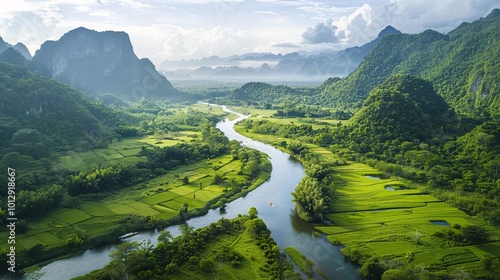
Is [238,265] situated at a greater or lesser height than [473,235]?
lesser

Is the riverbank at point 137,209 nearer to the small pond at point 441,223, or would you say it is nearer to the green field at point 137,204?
the green field at point 137,204

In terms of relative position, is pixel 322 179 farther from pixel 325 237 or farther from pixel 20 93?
pixel 20 93

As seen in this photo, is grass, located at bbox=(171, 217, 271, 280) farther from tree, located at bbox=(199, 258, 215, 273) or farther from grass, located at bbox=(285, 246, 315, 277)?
grass, located at bbox=(285, 246, 315, 277)

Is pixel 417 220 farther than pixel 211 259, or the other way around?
pixel 417 220

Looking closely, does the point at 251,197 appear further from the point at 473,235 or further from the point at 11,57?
the point at 11,57

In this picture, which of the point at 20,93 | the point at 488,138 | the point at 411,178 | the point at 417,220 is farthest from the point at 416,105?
the point at 20,93

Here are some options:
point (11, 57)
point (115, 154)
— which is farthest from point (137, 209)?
point (11, 57)

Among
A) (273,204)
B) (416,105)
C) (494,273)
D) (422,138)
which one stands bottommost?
(273,204)
